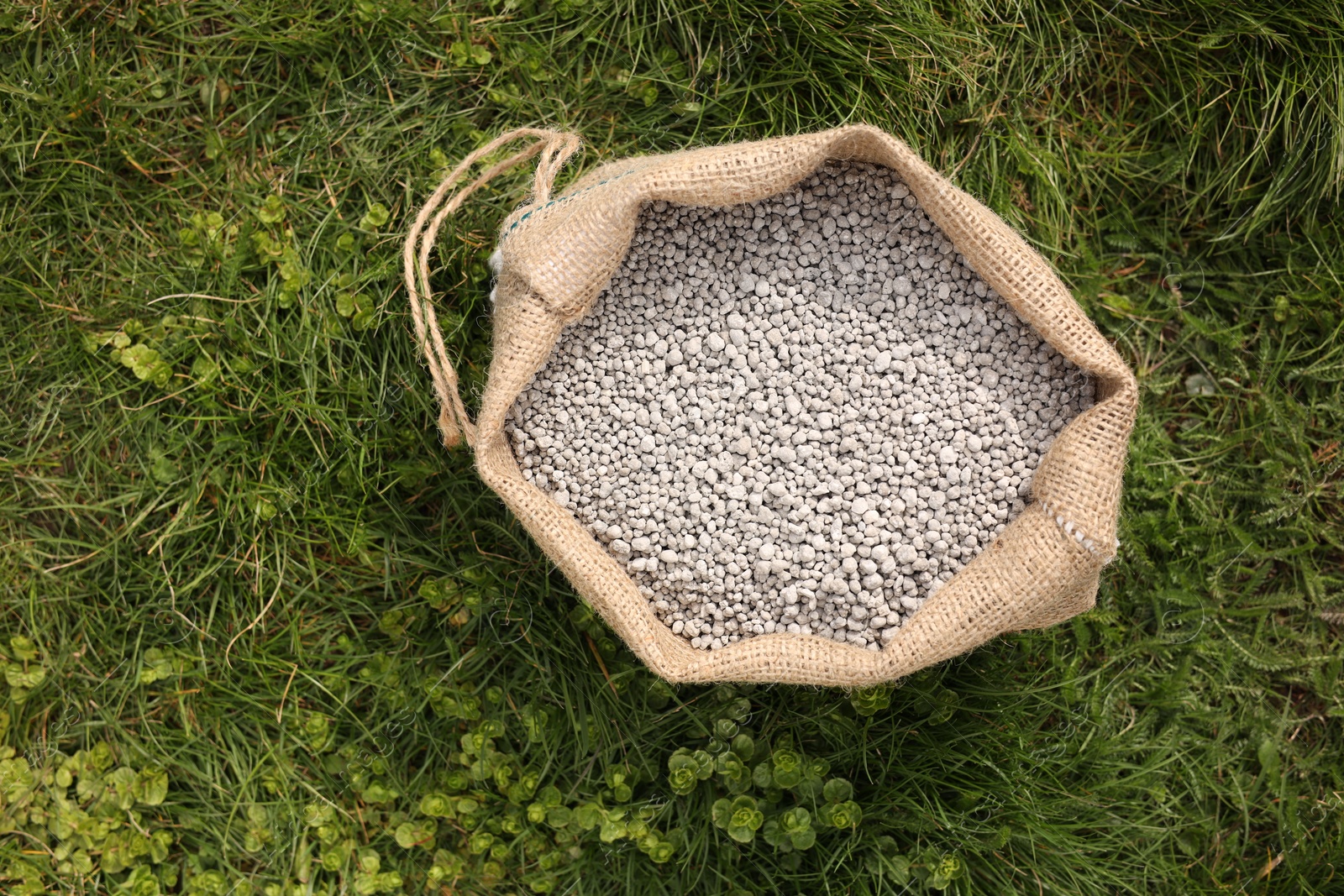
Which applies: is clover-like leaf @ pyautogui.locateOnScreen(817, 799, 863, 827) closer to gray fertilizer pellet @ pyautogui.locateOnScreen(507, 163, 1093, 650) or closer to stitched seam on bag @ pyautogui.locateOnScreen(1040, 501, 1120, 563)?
gray fertilizer pellet @ pyautogui.locateOnScreen(507, 163, 1093, 650)

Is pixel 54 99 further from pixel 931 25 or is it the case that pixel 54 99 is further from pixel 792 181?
pixel 931 25

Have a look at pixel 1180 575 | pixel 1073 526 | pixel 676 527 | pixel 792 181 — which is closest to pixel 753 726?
pixel 676 527

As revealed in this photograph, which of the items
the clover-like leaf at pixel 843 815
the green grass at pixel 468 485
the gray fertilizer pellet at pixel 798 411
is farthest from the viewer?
the green grass at pixel 468 485

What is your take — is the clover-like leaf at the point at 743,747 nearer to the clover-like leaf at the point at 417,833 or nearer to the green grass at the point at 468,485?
the green grass at the point at 468,485

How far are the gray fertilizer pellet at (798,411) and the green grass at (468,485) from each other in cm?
30

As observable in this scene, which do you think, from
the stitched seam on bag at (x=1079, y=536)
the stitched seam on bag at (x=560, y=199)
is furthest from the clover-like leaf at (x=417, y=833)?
the stitched seam on bag at (x=1079, y=536)

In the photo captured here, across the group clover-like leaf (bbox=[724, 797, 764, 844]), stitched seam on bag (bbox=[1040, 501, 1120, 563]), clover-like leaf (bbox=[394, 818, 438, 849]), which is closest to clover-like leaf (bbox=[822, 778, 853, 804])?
clover-like leaf (bbox=[724, 797, 764, 844])

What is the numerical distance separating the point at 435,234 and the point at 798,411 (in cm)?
71

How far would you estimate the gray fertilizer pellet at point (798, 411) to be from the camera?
5.02ft

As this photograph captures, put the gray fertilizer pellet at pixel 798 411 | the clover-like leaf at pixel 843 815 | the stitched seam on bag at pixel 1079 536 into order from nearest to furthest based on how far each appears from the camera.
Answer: the stitched seam on bag at pixel 1079 536, the gray fertilizer pellet at pixel 798 411, the clover-like leaf at pixel 843 815

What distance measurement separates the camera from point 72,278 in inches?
73.2

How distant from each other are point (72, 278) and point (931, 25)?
5.84 ft

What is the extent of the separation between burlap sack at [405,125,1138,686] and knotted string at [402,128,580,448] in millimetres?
105

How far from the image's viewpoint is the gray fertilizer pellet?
60.2 inches
